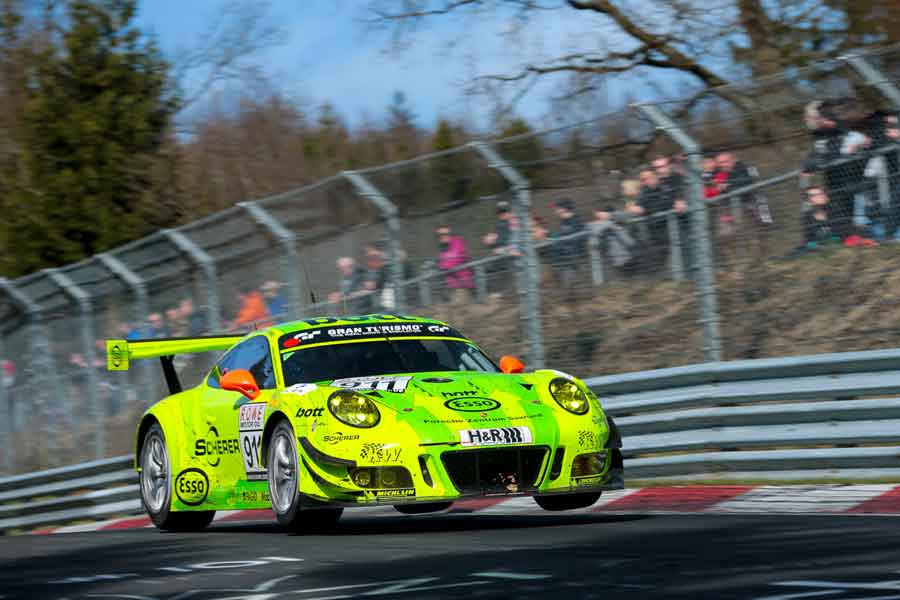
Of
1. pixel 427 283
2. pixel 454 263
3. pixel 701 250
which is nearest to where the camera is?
pixel 701 250

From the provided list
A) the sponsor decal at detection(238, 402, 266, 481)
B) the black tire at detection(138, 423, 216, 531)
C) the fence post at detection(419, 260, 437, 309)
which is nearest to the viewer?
the sponsor decal at detection(238, 402, 266, 481)

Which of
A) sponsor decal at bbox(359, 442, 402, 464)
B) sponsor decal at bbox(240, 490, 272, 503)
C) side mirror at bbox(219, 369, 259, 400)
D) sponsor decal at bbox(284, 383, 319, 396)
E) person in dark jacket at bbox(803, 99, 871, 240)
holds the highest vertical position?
person in dark jacket at bbox(803, 99, 871, 240)

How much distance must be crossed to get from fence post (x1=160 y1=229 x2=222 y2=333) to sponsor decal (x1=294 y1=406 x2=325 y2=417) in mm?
6044

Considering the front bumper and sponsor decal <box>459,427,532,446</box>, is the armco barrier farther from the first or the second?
sponsor decal <box>459,427,532,446</box>

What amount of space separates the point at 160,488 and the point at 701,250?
3.85 metres

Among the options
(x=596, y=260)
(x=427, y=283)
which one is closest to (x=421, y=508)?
(x=596, y=260)

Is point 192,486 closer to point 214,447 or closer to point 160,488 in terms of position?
point 214,447

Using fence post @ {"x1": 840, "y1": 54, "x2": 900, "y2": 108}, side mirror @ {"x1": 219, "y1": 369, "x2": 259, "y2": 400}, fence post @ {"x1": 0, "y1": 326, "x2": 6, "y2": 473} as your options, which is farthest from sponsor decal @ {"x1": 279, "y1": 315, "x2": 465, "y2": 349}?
fence post @ {"x1": 0, "y1": 326, "x2": 6, "y2": 473}

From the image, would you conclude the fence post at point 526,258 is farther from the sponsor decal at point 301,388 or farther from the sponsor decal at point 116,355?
the sponsor decal at point 301,388

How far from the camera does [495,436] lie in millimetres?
8023

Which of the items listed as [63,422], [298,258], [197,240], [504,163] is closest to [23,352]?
[63,422]

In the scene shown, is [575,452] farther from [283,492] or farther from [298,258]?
[298,258]

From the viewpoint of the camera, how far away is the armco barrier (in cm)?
926

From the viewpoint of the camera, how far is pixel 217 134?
38.2m
